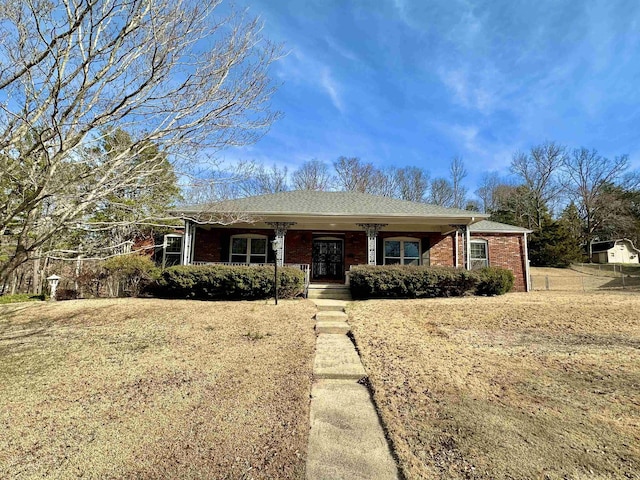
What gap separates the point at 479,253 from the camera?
14.9 meters

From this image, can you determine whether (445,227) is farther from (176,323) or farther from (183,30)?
(183,30)

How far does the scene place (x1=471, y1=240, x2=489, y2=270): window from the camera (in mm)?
14750

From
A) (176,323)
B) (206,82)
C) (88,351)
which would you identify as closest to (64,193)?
(206,82)

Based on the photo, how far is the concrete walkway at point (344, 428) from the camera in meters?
2.32

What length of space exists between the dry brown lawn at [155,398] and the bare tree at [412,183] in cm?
3031

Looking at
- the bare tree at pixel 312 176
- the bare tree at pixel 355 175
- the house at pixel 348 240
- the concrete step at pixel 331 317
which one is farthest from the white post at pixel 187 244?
the bare tree at pixel 355 175

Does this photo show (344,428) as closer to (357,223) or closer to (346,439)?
(346,439)

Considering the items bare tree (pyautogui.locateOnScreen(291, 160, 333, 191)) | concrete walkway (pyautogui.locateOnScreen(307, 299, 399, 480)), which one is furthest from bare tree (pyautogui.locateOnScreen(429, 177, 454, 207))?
concrete walkway (pyautogui.locateOnScreen(307, 299, 399, 480))

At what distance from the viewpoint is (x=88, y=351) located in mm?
5305

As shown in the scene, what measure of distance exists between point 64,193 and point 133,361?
8.28 feet

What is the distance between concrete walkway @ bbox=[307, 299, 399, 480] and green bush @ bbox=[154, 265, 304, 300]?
4.89 meters

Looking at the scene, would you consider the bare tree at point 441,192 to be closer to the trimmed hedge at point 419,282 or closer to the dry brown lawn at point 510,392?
the trimmed hedge at point 419,282

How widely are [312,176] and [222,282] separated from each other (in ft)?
73.9

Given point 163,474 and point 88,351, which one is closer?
point 163,474
